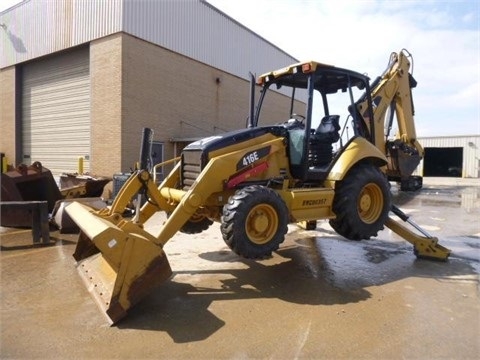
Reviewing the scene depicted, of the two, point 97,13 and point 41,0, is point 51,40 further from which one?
point 97,13

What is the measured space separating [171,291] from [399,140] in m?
11.1

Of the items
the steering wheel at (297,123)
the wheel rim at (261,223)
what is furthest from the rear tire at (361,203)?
the wheel rim at (261,223)

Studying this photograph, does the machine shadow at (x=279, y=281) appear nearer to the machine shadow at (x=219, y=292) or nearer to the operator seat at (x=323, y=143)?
the machine shadow at (x=219, y=292)

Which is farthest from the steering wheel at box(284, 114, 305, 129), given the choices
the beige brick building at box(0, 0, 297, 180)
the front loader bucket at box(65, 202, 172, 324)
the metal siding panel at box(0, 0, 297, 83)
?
the metal siding panel at box(0, 0, 297, 83)

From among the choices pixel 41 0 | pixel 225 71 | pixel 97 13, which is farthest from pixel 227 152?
pixel 41 0

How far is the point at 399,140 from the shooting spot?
13352 mm

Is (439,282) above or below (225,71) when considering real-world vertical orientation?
below

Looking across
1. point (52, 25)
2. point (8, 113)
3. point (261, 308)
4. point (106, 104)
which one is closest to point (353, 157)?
point (261, 308)

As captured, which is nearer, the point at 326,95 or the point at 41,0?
the point at 326,95

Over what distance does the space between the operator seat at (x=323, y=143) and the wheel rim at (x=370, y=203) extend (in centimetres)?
73

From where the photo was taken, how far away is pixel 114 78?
14875 millimetres

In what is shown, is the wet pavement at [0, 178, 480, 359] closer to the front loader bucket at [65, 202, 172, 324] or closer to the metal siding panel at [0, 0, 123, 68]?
the front loader bucket at [65, 202, 172, 324]

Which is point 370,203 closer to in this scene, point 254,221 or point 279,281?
point 279,281

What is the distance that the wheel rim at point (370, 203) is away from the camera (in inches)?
229
